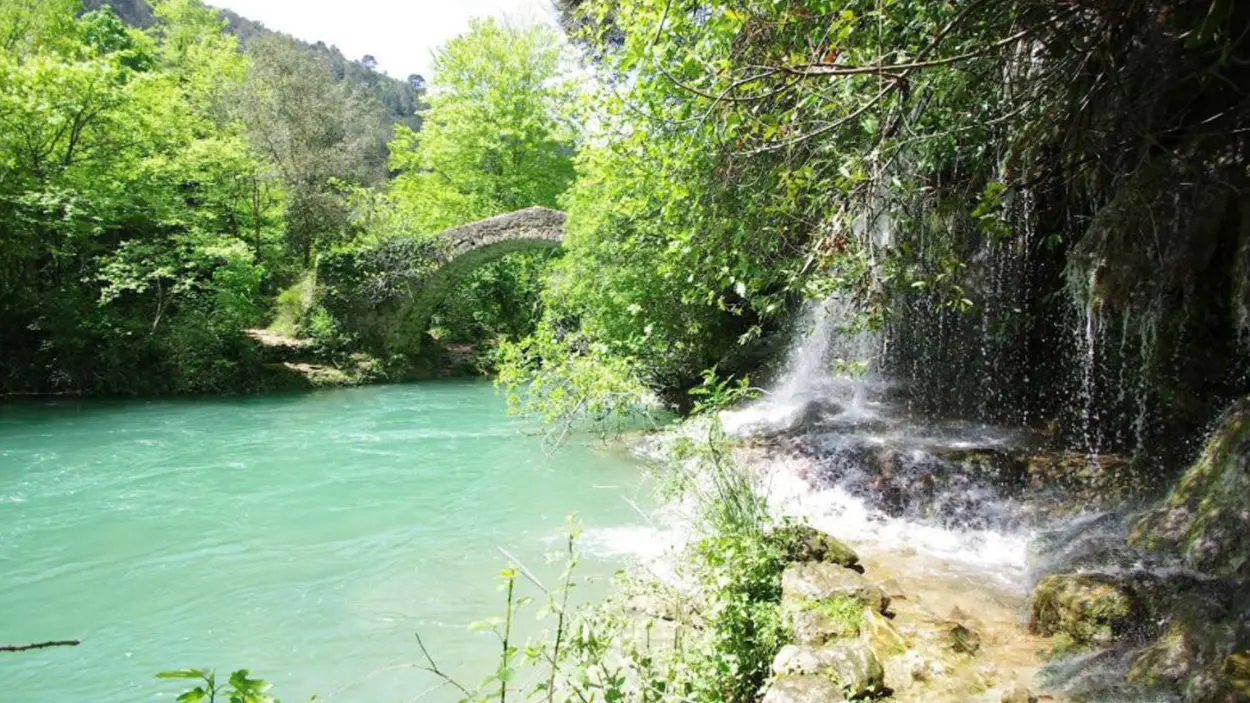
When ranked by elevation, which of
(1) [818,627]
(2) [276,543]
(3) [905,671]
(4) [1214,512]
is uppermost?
(4) [1214,512]

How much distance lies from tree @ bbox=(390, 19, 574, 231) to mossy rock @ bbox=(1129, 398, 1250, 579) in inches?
733

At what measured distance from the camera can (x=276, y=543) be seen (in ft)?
19.1

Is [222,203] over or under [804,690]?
over

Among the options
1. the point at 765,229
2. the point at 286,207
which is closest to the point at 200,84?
the point at 286,207

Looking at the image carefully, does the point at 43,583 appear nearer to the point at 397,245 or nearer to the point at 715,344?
the point at 715,344

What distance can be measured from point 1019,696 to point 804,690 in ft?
3.11

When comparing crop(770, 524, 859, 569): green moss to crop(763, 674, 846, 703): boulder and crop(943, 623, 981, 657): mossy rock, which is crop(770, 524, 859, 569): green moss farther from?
crop(763, 674, 846, 703): boulder

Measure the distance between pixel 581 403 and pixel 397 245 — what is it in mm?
11883

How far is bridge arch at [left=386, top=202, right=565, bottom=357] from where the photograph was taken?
16703 millimetres

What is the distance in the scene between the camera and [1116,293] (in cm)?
515

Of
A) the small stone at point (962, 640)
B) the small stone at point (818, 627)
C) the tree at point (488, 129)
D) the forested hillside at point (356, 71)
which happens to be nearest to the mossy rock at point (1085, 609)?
the small stone at point (962, 640)

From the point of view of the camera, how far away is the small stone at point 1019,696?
111 inches

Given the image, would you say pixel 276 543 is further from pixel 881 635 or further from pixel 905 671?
pixel 905 671

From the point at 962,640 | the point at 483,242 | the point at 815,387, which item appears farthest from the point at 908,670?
the point at 483,242
